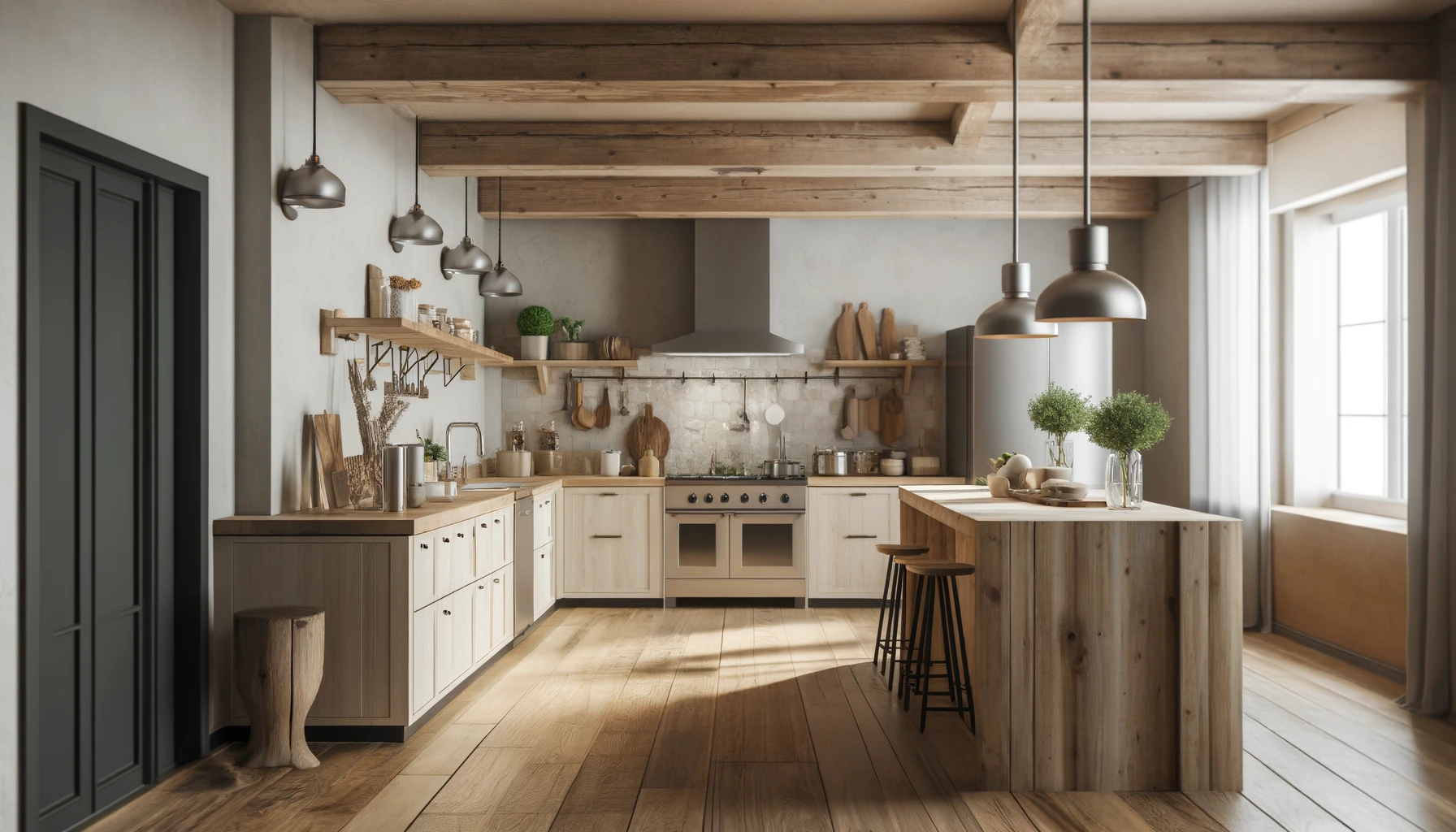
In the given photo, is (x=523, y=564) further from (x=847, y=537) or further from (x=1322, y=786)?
(x=1322, y=786)

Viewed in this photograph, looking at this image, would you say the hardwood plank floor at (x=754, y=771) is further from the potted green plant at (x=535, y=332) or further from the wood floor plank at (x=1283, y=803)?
the potted green plant at (x=535, y=332)

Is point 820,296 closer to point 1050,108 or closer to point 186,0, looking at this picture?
point 1050,108

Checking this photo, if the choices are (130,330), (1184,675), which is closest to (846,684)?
(1184,675)

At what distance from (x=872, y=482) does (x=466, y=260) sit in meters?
3.07

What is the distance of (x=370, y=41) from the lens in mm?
4238

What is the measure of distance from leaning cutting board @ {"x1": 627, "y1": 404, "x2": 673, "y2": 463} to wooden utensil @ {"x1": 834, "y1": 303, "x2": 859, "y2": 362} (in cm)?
144

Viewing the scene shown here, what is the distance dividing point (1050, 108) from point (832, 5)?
1.85 meters

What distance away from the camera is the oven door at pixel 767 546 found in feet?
22.4

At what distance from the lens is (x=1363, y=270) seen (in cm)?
552

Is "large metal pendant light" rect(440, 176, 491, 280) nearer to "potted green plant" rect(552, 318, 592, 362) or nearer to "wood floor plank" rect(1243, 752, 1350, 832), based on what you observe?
"potted green plant" rect(552, 318, 592, 362)

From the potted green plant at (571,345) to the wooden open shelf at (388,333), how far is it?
1.65 m

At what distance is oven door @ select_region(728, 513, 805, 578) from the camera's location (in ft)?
22.4

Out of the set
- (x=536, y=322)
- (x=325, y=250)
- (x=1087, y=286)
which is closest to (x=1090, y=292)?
(x=1087, y=286)

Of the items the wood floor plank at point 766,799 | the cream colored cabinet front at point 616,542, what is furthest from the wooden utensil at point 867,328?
the wood floor plank at point 766,799
